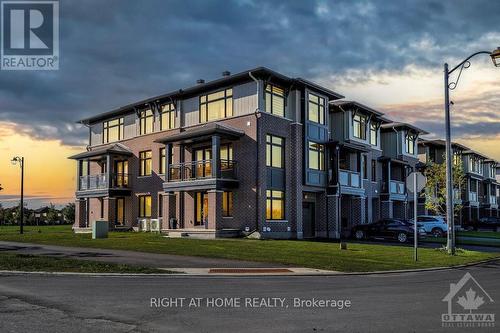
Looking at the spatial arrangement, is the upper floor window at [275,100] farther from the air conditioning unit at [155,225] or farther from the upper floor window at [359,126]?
the air conditioning unit at [155,225]

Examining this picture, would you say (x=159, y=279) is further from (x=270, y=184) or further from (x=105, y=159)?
(x=105, y=159)

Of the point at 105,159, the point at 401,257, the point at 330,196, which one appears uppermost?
the point at 105,159

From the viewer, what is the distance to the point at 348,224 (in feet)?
128

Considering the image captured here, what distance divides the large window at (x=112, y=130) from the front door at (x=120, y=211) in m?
4.86

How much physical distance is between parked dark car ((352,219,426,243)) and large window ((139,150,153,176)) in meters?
15.2

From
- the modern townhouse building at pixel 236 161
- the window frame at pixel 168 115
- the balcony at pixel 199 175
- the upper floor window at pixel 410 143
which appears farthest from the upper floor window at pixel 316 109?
the upper floor window at pixel 410 143

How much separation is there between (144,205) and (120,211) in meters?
3.11

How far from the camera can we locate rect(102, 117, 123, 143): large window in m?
41.3

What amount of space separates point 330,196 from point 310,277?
68.4 feet

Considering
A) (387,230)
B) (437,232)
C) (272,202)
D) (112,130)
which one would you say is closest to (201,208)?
(272,202)

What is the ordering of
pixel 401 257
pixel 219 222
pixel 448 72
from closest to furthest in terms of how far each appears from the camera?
1. pixel 401 257
2. pixel 448 72
3. pixel 219 222

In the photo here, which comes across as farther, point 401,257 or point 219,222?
point 219,222

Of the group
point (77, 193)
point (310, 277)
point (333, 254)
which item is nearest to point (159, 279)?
point (310, 277)

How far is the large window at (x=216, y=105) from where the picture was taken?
1273 inches
